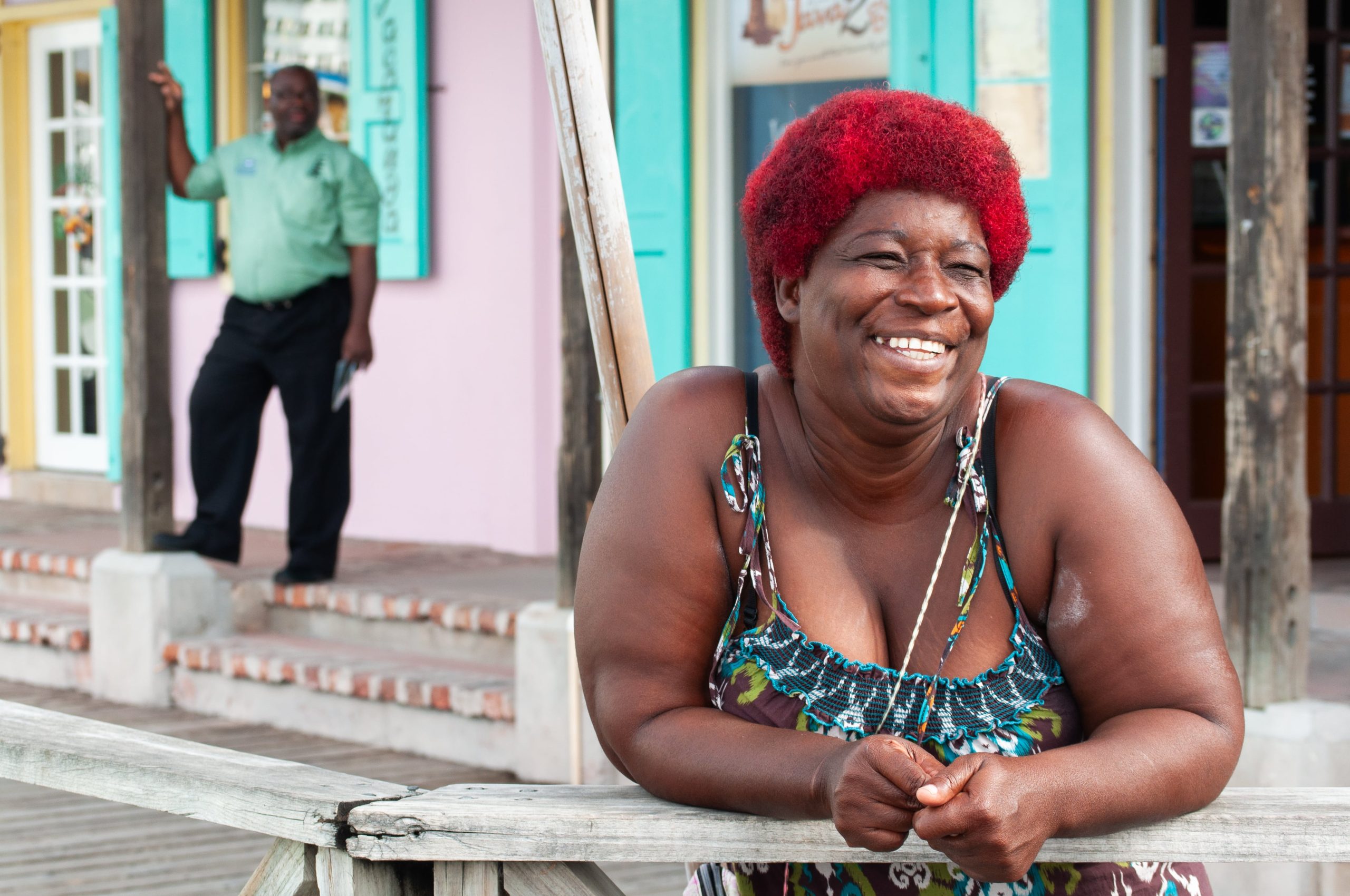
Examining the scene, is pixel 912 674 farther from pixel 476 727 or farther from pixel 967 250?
pixel 476 727

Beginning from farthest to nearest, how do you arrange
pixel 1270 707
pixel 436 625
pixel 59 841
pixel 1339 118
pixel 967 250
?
pixel 1339 118, pixel 436 625, pixel 59 841, pixel 1270 707, pixel 967 250

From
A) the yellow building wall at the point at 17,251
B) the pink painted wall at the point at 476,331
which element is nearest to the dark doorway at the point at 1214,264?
the pink painted wall at the point at 476,331

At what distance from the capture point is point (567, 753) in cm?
476

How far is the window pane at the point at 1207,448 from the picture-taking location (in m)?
6.02

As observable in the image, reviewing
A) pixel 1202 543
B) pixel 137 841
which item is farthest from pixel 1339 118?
pixel 137 841

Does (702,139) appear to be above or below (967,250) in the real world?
above

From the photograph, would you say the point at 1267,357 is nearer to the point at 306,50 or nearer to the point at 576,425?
the point at 576,425

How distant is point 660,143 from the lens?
620cm

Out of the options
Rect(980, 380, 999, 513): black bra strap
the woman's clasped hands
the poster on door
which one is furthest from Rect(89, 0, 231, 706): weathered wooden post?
the woman's clasped hands

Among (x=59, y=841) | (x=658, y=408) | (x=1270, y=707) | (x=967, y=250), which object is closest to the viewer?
(x=967, y=250)

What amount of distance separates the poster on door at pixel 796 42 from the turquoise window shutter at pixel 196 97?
275 centimetres

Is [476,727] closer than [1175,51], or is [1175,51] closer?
[476,727]

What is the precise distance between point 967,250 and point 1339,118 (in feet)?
16.0

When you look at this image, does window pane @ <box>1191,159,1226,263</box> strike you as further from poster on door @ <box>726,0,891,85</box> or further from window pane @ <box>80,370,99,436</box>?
window pane @ <box>80,370,99,436</box>
